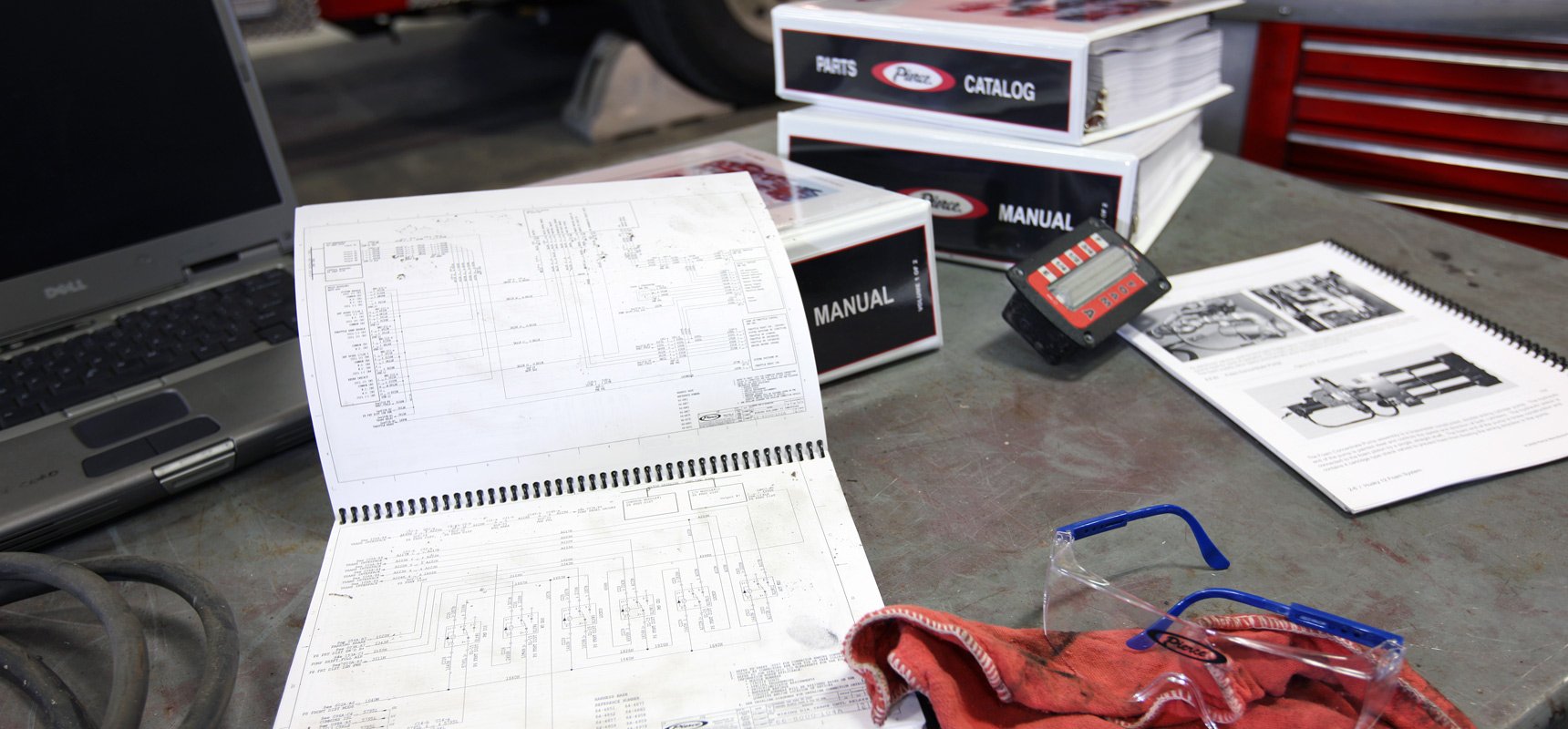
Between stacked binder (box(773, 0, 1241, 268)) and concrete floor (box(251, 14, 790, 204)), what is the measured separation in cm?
85

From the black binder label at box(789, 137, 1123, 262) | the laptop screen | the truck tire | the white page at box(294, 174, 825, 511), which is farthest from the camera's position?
the truck tire

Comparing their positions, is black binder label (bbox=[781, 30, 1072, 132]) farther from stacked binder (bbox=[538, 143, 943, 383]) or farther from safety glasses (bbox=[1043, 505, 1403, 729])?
safety glasses (bbox=[1043, 505, 1403, 729])

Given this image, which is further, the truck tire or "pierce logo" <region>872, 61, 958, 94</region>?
the truck tire

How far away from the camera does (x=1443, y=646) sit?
447 mm

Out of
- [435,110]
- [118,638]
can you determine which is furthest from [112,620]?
[435,110]

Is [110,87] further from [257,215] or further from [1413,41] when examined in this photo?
[1413,41]

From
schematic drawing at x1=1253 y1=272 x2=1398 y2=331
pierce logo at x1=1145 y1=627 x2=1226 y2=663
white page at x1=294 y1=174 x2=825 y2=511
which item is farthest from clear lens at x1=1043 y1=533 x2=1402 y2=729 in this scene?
schematic drawing at x1=1253 y1=272 x2=1398 y2=331

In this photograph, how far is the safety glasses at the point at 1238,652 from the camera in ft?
1.34

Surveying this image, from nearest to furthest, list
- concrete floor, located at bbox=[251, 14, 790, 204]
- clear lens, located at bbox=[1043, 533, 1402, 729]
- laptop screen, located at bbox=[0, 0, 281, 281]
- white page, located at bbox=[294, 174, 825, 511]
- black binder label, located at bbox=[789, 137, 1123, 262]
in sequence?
clear lens, located at bbox=[1043, 533, 1402, 729]
white page, located at bbox=[294, 174, 825, 511]
laptop screen, located at bbox=[0, 0, 281, 281]
black binder label, located at bbox=[789, 137, 1123, 262]
concrete floor, located at bbox=[251, 14, 790, 204]

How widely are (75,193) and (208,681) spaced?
42cm

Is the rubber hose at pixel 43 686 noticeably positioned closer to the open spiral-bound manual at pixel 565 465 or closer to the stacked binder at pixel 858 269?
the open spiral-bound manual at pixel 565 465

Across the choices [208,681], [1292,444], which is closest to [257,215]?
[208,681]

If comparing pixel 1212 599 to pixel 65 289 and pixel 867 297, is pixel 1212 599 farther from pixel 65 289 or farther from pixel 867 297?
pixel 65 289

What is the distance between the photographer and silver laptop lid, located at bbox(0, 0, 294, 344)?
0.65m
